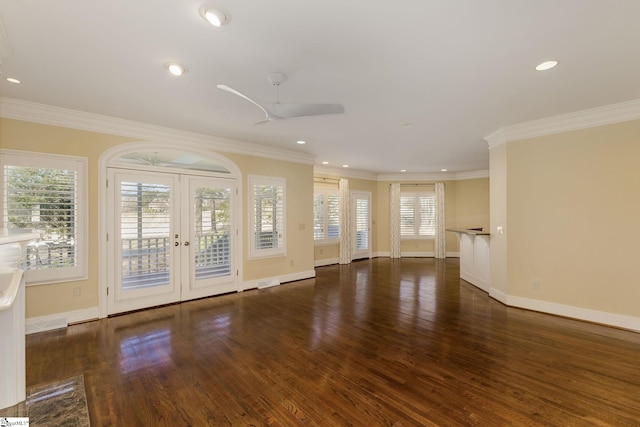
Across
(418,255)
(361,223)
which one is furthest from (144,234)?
(418,255)

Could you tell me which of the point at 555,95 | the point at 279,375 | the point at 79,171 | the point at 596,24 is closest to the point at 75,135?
the point at 79,171

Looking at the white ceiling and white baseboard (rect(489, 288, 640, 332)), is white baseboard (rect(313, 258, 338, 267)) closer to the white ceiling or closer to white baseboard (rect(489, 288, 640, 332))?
white baseboard (rect(489, 288, 640, 332))

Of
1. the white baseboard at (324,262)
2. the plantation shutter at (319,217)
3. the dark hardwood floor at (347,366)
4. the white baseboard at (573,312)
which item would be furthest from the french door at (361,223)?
the white baseboard at (573,312)

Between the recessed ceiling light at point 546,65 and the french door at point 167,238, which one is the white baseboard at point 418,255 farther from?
the recessed ceiling light at point 546,65

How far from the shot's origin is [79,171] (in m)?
3.85

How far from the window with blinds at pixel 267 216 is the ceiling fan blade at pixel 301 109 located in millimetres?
2963

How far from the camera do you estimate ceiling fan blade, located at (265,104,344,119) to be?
2.65m

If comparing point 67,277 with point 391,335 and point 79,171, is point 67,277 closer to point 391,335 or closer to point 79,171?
point 79,171

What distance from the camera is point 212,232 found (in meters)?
5.09

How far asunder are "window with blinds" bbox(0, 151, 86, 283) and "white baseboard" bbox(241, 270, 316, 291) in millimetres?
2543

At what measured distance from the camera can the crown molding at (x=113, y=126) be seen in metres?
3.47

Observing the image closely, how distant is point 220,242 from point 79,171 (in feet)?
7.46

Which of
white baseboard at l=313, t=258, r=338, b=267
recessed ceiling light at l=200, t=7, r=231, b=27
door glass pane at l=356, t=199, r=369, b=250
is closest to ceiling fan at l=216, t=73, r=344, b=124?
recessed ceiling light at l=200, t=7, r=231, b=27

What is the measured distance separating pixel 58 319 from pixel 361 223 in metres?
7.36
